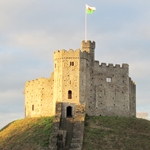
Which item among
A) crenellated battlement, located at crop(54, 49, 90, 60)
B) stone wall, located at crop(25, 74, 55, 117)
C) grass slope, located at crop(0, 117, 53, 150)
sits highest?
crenellated battlement, located at crop(54, 49, 90, 60)

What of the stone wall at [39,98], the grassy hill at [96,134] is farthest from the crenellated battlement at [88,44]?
the grassy hill at [96,134]

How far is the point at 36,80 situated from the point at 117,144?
22654mm

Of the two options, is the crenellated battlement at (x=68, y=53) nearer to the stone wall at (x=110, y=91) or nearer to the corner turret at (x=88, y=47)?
the corner turret at (x=88, y=47)

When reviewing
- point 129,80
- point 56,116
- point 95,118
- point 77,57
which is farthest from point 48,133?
point 129,80

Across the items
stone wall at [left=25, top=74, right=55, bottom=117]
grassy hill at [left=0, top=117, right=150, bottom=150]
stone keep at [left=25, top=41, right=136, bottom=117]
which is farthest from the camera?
stone wall at [left=25, top=74, right=55, bottom=117]

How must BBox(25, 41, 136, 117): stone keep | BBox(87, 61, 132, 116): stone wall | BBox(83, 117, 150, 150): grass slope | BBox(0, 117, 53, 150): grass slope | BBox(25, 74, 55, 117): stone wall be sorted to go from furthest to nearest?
BBox(25, 74, 55, 117): stone wall
BBox(87, 61, 132, 116): stone wall
BBox(25, 41, 136, 117): stone keep
BBox(0, 117, 53, 150): grass slope
BBox(83, 117, 150, 150): grass slope

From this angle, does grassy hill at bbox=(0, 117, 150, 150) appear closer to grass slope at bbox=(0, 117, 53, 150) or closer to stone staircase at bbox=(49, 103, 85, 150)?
grass slope at bbox=(0, 117, 53, 150)

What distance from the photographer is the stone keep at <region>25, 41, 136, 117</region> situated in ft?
255

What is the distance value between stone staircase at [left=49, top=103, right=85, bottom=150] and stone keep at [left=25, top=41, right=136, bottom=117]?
171 centimetres

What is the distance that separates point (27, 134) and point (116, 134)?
13318 millimetres

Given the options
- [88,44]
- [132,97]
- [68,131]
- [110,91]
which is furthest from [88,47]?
[68,131]

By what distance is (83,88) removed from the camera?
256 feet

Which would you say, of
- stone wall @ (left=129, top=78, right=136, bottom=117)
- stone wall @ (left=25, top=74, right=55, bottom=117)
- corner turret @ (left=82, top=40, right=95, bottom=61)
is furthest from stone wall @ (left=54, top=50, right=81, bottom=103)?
stone wall @ (left=129, top=78, right=136, bottom=117)

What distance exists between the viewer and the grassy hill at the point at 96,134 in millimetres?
68188
